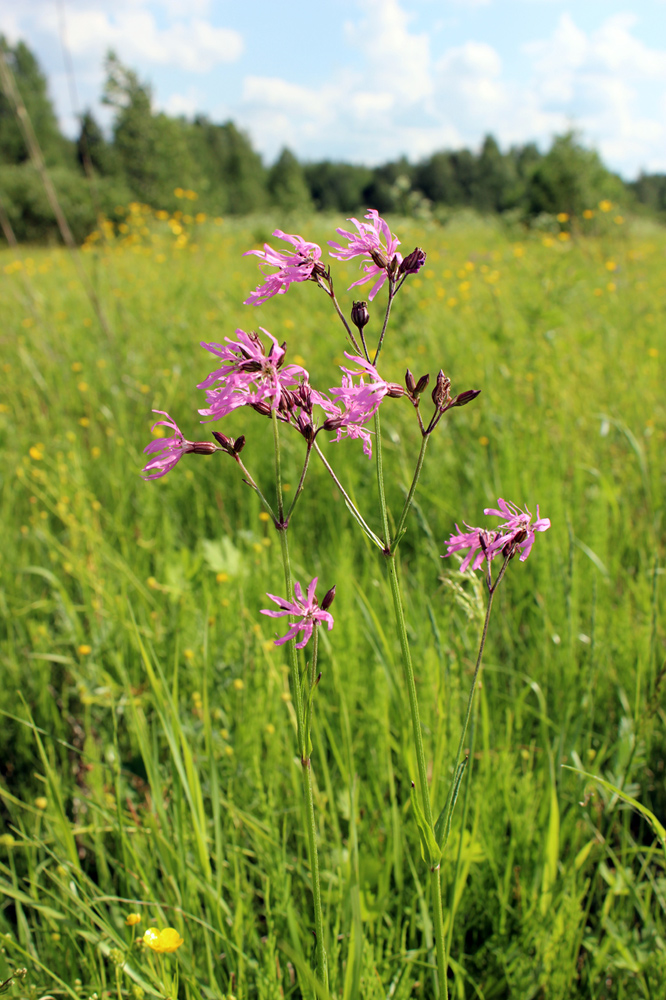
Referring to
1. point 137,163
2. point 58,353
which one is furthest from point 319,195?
point 58,353

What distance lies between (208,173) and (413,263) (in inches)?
1996

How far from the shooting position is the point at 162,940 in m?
0.75

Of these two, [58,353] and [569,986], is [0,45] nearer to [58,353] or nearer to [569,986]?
[58,353]

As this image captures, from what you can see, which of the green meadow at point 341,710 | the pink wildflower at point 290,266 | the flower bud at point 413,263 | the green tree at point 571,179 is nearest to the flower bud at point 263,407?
the pink wildflower at point 290,266

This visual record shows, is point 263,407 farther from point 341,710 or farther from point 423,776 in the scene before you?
point 341,710

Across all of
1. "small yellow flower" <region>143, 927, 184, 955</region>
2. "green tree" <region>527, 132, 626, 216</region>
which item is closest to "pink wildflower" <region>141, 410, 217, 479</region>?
"small yellow flower" <region>143, 927, 184, 955</region>

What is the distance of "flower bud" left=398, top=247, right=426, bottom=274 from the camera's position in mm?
695

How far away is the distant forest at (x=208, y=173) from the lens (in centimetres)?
1283

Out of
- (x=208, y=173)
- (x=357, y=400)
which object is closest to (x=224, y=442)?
(x=357, y=400)

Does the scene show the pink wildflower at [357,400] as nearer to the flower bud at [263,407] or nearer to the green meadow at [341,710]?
the flower bud at [263,407]

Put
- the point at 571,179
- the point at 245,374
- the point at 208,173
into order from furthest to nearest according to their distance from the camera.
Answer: the point at 208,173, the point at 571,179, the point at 245,374

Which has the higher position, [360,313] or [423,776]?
[360,313]

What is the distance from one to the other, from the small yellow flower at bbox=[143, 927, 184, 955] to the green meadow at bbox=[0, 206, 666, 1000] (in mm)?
54

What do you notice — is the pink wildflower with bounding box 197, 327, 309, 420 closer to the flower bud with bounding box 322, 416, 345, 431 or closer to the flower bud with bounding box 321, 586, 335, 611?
the flower bud with bounding box 322, 416, 345, 431
